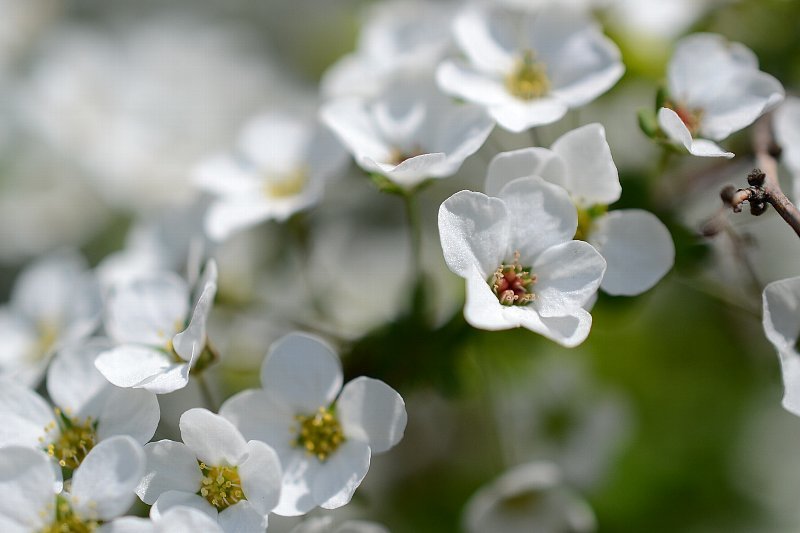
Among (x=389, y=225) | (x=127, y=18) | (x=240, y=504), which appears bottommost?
(x=389, y=225)

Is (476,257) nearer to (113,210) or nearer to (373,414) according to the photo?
(373,414)

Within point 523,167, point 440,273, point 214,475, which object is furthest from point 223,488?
point 440,273

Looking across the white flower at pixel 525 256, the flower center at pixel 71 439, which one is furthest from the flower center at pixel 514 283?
the flower center at pixel 71 439

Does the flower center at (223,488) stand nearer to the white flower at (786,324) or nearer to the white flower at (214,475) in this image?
the white flower at (214,475)

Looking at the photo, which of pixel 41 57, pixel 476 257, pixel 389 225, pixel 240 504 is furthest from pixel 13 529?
pixel 41 57

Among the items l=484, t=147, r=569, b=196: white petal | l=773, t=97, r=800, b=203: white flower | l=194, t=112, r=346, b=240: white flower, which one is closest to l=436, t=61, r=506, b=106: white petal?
l=484, t=147, r=569, b=196: white petal

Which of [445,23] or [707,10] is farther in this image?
[707,10]

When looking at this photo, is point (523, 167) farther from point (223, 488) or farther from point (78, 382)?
point (78, 382)

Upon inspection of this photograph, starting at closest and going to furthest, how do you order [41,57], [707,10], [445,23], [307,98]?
1. [445,23]
2. [707,10]
3. [307,98]
4. [41,57]
